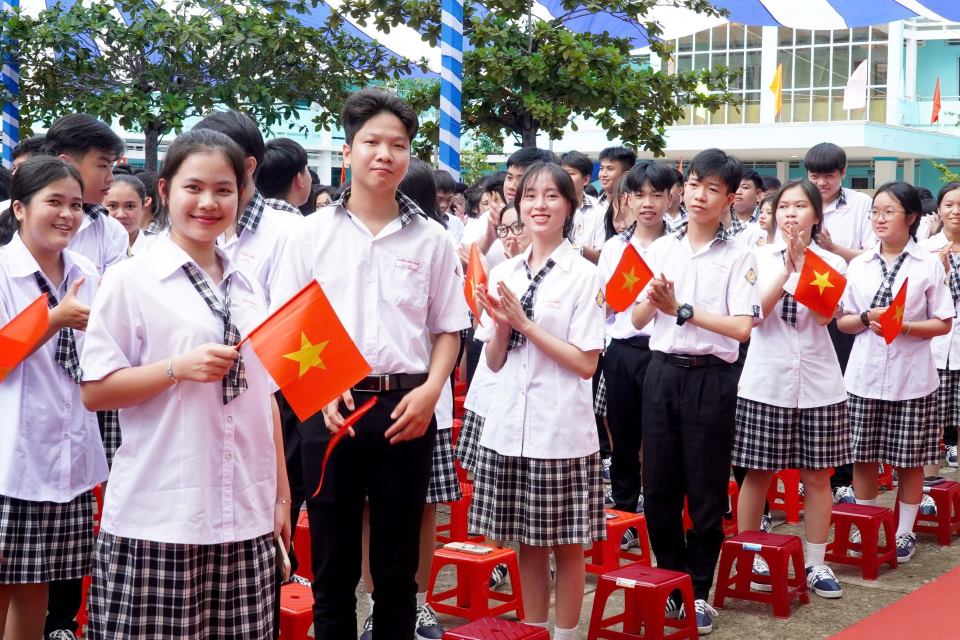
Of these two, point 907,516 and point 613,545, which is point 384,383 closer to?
point 613,545

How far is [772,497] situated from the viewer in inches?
229

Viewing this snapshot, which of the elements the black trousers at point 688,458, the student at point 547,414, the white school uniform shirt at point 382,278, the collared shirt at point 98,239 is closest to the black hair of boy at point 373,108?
the white school uniform shirt at point 382,278

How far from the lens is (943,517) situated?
5516 mm

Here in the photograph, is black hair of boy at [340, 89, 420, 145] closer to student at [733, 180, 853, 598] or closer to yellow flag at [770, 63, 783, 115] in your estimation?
student at [733, 180, 853, 598]

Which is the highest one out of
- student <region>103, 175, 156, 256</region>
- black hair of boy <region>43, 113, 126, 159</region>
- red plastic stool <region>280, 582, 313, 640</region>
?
black hair of boy <region>43, 113, 126, 159</region>

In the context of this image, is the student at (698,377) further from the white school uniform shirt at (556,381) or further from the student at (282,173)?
the student at (282,173)

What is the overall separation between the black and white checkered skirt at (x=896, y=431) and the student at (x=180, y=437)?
3522 mm

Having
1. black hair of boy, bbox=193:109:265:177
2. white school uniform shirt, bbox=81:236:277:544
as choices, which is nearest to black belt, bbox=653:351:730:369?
black hair of boy, bbox=193:109:265:177

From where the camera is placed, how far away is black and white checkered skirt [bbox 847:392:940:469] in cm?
522

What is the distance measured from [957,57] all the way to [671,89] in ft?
82.5

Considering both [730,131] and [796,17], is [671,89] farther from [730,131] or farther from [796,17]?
[730,131]

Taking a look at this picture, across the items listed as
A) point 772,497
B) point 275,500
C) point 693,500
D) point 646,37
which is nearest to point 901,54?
point 646,37

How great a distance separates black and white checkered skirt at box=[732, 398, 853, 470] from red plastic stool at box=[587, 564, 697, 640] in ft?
2.86

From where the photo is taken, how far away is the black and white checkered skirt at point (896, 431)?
5.22 m
